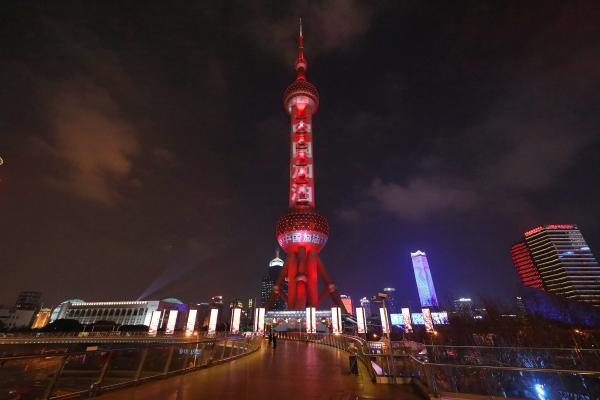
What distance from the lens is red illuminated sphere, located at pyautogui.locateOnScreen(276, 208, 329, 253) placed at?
72.8 metres

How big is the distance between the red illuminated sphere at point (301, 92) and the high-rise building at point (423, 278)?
132849 mm

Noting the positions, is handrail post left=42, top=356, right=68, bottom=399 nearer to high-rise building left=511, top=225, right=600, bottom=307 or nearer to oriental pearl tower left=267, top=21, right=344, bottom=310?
oriental pearl tower left=267, top=21, right=344, bottom=310

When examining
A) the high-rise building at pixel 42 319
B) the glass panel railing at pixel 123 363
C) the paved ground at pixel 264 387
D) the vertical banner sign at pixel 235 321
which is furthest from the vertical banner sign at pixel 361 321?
the high-rise building at pixel 42 319

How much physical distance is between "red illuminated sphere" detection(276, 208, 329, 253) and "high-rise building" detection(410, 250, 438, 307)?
119221 mm

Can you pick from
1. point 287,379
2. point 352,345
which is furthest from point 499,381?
point 352,345

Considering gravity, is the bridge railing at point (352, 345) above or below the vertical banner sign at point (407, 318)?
below

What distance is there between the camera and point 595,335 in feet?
120

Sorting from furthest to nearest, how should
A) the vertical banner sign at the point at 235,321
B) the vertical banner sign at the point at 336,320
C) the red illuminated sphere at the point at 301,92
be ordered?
1. the red illuminated sphere at the point at 301,92
2. the vertical banner sign at the point at 336,320
3. the vertical banner sign at the point at 235,321

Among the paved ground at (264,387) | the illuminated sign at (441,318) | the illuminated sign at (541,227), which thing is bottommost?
the paved ground at (264,387)

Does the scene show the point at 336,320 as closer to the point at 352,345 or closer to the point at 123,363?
the point at 352,345

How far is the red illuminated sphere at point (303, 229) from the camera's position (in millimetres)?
72812

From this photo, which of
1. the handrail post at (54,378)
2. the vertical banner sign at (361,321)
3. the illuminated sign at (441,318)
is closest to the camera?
the handrail post at (54,378)

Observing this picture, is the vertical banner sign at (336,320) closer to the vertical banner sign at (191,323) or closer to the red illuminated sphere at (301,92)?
the vertical banner sign at (191,323)

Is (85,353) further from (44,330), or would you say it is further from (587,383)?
(44,330)
